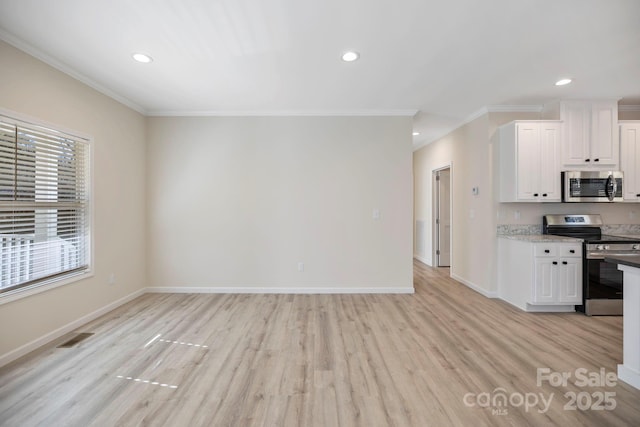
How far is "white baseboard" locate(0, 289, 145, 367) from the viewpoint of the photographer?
7.41 feet

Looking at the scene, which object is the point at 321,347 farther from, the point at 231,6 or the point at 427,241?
the point at 427,241

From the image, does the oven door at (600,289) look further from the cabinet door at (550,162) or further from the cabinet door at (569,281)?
the cabinet door at (550,162)

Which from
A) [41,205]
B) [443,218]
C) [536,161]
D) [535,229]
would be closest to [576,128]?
[536,161]

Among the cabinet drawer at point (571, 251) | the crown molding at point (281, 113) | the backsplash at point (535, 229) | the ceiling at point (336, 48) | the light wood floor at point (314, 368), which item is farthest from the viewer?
the crown molding at point (281, 113)

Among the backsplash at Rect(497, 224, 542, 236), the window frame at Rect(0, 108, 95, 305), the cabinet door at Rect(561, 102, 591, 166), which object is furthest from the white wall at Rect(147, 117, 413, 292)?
the cabinet door at Rect(561, 102, 591, 166)

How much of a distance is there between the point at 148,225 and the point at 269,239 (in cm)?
184

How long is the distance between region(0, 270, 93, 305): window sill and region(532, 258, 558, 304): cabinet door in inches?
206

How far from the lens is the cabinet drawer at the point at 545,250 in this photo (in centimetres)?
327

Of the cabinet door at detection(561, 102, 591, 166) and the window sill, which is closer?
the window sill

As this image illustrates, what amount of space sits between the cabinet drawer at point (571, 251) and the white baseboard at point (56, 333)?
5.56 m

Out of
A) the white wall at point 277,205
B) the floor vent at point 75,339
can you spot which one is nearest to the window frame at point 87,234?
the floor vent at point 75,339

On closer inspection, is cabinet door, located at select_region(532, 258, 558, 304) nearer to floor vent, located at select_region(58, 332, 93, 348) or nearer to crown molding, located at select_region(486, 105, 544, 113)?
crown molding, located at select_region(486, 105, 544, 113)

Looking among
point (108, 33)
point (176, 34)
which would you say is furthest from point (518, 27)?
point (108, 33)

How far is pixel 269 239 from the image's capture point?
13.4 ft
